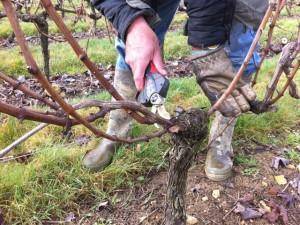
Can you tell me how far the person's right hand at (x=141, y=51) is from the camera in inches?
59.1

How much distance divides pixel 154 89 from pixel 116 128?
134cm

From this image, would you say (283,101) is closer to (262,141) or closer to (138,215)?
(262,141)

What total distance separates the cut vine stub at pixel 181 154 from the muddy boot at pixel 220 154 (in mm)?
547

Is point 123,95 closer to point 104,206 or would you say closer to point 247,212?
point 104,206

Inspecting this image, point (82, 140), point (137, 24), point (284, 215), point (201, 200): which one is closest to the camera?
point (137, 24)

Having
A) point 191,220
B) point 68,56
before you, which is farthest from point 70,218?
point 68,56

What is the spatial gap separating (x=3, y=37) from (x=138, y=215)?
19.8 ft

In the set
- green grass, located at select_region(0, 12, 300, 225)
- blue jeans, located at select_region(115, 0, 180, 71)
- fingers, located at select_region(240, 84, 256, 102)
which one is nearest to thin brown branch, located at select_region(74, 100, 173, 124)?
fingers, located at select_region(240, 84, 256, 102)

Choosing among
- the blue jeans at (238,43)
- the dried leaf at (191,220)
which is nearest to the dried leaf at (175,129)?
the blue jeans at (238,43)

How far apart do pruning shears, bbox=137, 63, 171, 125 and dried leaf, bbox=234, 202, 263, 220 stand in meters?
1.02

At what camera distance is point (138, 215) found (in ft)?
7.61

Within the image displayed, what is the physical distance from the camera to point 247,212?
7.50 ft

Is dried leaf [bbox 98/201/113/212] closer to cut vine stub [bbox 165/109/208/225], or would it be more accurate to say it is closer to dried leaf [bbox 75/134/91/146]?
cut vine stub [bbox 165/109/208/225]

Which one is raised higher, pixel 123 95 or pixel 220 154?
pixel 123 95
